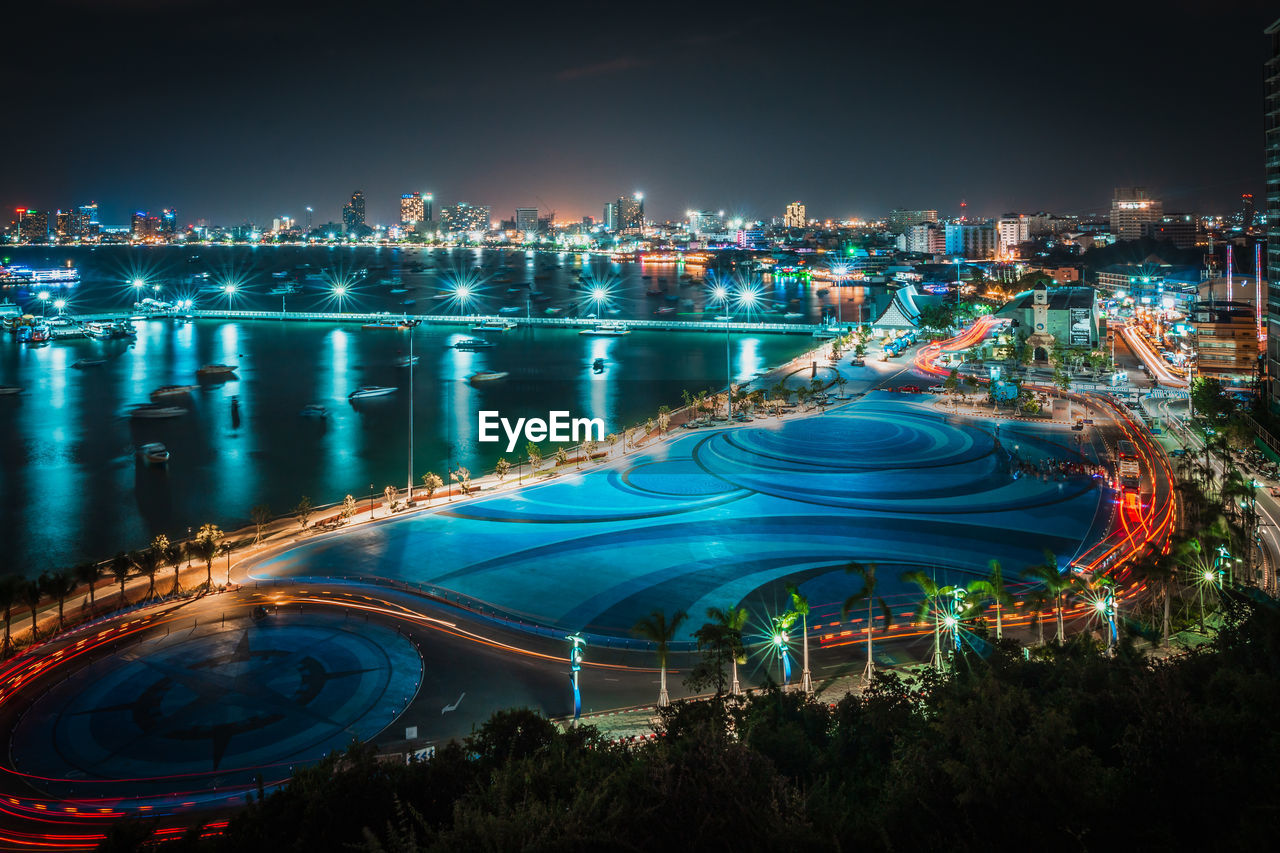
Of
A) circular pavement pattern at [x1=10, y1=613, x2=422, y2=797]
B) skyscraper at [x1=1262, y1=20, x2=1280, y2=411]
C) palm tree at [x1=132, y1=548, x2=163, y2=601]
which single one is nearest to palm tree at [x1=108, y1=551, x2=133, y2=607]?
palm tree at [x1=132, y1=548, x2=163, y2=601]

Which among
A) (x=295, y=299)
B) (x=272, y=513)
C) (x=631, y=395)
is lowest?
(x=272, y=513)

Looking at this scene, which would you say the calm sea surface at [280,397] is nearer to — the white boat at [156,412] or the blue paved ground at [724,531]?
the white boat at [156,412]

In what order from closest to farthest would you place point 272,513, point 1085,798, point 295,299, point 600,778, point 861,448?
point 1085,798
point 600,778
point 272,513
point 861,448
point 295,299

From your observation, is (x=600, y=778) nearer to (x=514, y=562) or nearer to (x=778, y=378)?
(x=514, y=562)

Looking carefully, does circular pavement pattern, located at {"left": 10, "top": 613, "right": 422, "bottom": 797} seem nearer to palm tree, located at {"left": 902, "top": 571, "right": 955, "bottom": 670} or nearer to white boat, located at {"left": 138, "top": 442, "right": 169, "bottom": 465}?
palm tree, located at {"left": 902, "top": 571, "right": 955, "bottom": 670}

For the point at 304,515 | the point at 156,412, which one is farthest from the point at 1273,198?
the point at 156,412

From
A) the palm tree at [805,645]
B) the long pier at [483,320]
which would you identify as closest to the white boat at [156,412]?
the long pier at [483,320]

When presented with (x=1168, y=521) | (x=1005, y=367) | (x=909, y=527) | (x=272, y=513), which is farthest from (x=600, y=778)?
(x=1005, y=367)
